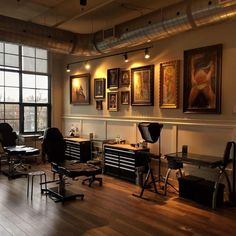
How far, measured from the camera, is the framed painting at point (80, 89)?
7680mm

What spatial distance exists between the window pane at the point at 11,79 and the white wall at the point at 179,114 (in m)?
2.09

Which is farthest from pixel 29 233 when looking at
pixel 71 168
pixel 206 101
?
pixel 206 101

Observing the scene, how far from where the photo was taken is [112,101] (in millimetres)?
6910

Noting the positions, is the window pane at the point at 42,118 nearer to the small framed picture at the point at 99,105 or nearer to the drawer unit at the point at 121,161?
the small framed picture at the point at 99,105

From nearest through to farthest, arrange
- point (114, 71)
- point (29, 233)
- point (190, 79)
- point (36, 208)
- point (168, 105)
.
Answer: point (29, 233), point (36, 208), point (190, 79), point (168, 105), point (114, 71)

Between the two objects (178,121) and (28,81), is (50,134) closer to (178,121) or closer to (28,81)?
(178,121)

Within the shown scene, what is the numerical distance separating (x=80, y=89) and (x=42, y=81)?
50.5 inches

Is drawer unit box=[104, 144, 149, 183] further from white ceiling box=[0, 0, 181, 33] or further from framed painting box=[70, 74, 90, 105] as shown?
white ceiling box=[0, 0, 181, 33]

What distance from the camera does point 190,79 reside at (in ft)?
17.4

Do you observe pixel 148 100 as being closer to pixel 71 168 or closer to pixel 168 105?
pixel 168 105

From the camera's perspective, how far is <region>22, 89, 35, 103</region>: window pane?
26.0ft

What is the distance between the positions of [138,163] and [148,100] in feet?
4.48

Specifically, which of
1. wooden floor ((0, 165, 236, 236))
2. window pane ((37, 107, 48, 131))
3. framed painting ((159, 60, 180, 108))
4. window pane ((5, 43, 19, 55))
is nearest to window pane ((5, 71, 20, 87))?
window pane ((5, 43, 19, 55))

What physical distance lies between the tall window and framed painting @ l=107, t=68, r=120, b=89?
2.38 metres
